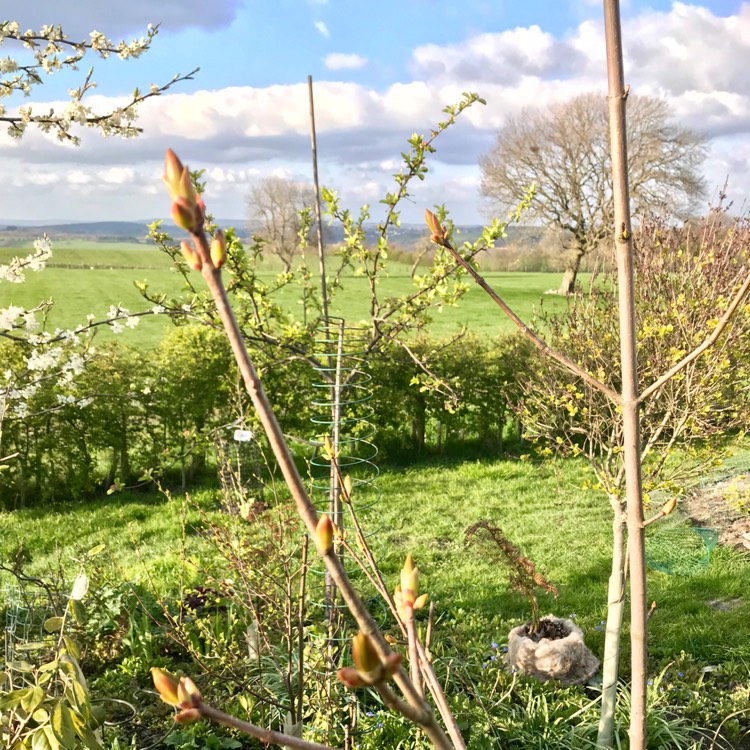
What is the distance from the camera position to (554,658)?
3789mm

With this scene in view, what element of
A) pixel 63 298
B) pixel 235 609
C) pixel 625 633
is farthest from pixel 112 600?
pixel 63 298

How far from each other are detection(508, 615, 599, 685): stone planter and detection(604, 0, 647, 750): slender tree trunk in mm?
3047

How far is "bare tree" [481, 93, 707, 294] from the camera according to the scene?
24016mm

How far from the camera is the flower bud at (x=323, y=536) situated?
1.86 ft

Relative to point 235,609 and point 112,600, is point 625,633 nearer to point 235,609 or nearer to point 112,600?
point 235,609

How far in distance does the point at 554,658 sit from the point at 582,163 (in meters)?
24.0

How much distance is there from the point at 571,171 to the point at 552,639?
23680 mm

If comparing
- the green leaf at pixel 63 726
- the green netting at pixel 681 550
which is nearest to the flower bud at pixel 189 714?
the green leaf at pixel 63 726

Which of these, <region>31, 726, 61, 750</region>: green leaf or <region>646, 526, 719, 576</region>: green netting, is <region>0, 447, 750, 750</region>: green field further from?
<region>31, 726, 61, 750</region>: green leaf

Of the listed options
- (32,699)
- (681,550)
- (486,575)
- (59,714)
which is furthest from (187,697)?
(681,550)

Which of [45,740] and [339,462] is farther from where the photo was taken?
[339,462]

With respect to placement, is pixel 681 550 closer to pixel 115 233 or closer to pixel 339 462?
pixel 339 462

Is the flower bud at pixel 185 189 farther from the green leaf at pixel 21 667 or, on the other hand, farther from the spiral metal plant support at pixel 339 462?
the green leaf at pixel 21 667

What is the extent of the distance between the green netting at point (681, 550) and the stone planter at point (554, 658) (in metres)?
1.67
